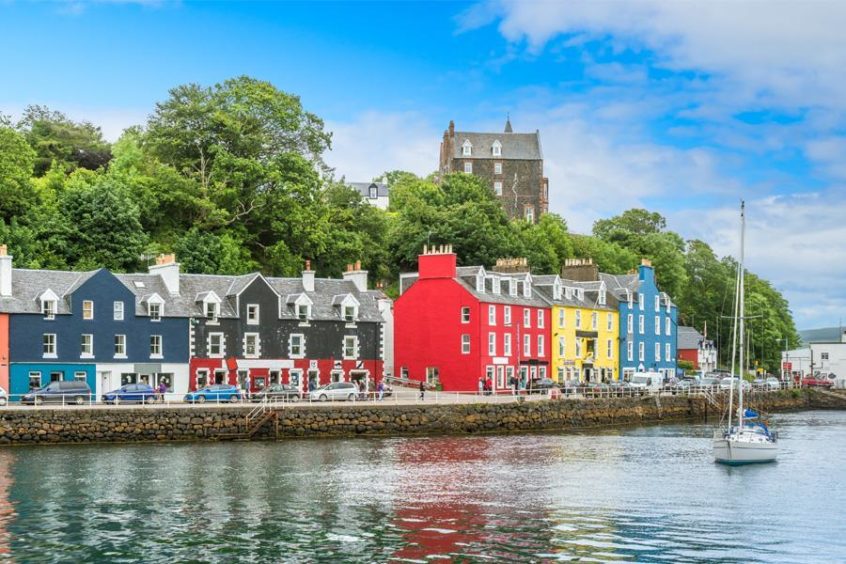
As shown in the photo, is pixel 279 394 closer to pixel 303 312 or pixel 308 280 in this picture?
pixel 303 312

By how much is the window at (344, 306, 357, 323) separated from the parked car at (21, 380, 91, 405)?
20.9 meters

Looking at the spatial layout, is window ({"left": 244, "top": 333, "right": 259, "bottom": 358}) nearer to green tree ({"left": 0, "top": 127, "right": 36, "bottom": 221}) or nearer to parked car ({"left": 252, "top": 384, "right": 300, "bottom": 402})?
parked car ({"left": 252, "top": 384, "right": 300, "bottom": 402})

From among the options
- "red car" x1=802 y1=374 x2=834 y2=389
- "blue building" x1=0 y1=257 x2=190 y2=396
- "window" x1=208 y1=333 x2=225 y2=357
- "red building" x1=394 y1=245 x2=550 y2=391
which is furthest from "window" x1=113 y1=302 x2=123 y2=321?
"red car" x1=802 y1=374 x2=834 y2=389

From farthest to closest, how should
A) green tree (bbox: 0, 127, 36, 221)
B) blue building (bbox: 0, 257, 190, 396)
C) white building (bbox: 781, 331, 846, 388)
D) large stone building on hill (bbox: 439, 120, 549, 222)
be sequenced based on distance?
1. large stone building on hill (bbox: 439, 120, 549, 222)
2. white building (bbox: 781, 331, 846, 388)
3. green tree (bbox: 0, 127, 36, 221)
4. blue building (bbox: 0, 257, 190, 396)

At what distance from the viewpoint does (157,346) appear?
236ft

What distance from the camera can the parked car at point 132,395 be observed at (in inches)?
2469

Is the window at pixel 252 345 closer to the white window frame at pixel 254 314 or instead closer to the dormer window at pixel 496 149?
the white window frame at pixel 254 314

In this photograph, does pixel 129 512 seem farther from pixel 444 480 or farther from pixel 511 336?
pixel 511 336

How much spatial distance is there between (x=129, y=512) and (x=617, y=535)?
1611 centimetres

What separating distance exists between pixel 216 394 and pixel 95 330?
9.18 meters

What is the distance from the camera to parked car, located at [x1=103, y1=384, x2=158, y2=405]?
6272 cm

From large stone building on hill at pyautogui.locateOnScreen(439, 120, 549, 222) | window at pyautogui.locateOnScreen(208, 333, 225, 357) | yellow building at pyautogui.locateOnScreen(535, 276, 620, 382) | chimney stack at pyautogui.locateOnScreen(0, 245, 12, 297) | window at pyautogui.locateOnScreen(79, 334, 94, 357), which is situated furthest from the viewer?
large stone building on hill at pyautogui.locateOnScreen(439, 120, 549, 222)

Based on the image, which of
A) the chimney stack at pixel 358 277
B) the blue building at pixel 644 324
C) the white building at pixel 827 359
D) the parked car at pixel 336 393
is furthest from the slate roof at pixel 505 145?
the parked car at pixel 336 393

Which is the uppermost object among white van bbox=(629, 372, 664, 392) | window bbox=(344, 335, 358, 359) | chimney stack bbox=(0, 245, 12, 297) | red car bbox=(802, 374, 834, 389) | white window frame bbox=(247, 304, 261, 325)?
chimney stack bbox=(0, 245, 12, 297)
